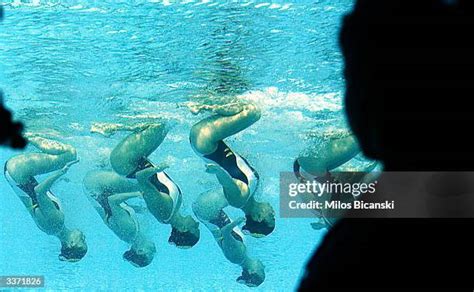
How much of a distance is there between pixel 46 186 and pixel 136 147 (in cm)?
43

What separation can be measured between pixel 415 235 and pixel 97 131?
1.41m

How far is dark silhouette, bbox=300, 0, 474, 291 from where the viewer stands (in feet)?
7.62

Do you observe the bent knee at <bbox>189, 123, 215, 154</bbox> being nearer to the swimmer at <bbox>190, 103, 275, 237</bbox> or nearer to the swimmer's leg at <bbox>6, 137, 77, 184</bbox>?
the swimmer at <bbox>190, 103, 275, 237</bbox>

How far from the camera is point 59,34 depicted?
2396 millimetres

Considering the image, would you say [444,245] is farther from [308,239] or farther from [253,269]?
[253,269]

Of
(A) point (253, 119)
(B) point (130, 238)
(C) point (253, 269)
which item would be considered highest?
(A) point (253, 119)

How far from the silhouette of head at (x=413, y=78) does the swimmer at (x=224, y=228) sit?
682 millimetres

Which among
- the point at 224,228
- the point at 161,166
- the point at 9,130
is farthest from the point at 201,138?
the point at 9,130

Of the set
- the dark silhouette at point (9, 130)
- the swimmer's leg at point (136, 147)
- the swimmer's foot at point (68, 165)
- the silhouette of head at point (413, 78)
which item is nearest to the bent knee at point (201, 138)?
the swimmer's leg at point (136, 147)

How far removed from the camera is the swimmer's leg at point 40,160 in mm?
2441

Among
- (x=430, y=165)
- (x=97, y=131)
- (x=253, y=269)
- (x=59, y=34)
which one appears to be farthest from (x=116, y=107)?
(x=430, y=165)

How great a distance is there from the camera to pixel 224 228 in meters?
2.42

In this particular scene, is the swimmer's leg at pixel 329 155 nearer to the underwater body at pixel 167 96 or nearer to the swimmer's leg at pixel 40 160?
the underwater body at pixel 167 96

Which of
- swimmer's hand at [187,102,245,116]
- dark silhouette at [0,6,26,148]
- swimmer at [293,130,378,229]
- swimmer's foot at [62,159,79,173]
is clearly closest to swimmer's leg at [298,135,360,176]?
swimmer at [293,130,378,229]
